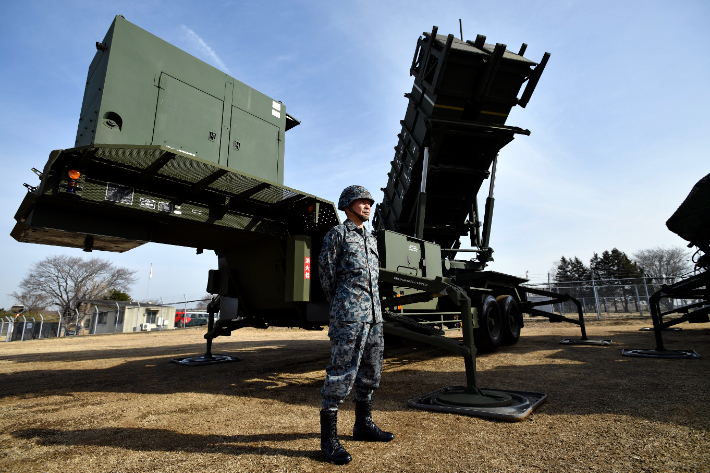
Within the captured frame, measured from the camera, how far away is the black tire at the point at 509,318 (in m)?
6.81

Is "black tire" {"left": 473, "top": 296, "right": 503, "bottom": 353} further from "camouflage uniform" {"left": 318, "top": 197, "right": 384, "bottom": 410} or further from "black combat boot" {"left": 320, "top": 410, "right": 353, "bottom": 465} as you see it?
"black combat boot" {"left": 320, "top": 410, "right": 353, "bottom": 465}

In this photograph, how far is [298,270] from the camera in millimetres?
4008

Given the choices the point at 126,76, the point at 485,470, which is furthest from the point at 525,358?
the point at 126,76

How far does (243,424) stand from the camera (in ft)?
9.18

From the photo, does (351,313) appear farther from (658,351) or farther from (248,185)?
(658,351)

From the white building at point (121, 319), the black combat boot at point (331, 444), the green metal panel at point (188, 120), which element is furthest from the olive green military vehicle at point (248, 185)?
the white building at point (121, 319)

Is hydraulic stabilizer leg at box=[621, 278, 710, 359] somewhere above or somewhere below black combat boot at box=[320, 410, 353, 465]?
above

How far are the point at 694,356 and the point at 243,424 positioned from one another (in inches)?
231

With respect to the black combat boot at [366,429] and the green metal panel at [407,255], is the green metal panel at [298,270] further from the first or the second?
the black combat boot at [366,429]

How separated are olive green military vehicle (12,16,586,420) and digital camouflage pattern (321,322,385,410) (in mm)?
872

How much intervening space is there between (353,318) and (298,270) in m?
1.76

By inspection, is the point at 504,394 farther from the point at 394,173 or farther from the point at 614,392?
the point at 394,173

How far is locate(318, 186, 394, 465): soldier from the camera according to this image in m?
2.30

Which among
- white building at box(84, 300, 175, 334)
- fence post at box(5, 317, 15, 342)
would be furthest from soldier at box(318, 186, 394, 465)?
white building at box(84, 300, 175, 334)
